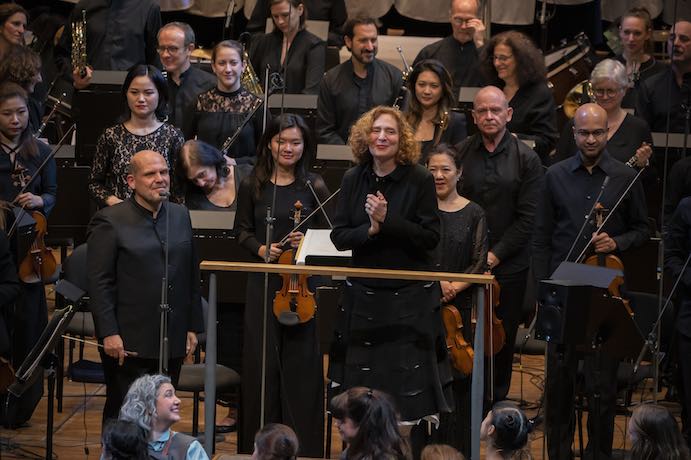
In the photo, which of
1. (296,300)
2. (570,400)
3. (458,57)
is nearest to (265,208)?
(296,300)

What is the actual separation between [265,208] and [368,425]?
1.48 metres

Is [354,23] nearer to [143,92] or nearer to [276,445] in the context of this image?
[143,92]

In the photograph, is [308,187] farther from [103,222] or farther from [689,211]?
[689,211]

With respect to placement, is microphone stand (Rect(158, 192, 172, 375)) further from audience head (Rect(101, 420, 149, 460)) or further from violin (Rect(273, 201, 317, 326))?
audience head (Rect(101, 420, 149, 460))

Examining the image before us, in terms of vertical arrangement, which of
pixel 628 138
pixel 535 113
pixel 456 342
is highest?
pixel 535 113

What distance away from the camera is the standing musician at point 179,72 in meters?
7.66

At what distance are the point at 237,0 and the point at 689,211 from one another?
200 inches

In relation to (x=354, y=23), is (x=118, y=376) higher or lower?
lower

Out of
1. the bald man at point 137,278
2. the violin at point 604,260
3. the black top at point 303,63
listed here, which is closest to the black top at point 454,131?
the violin at point 604,260

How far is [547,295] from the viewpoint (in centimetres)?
527

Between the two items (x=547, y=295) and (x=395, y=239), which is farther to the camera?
(x=547, y=295)

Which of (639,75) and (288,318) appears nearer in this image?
(288,318)

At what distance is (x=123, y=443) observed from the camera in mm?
4238

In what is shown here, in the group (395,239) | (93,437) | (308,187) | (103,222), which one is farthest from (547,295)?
(93,437)
